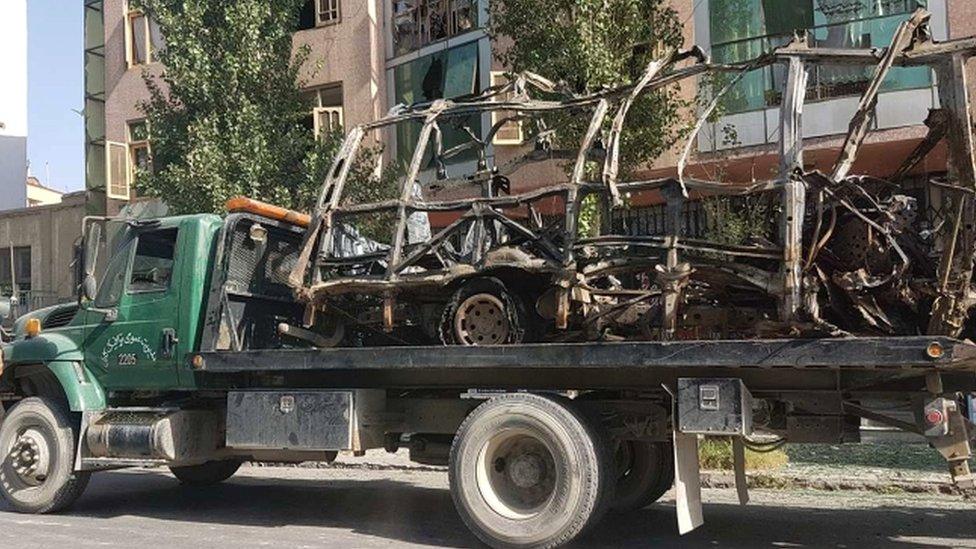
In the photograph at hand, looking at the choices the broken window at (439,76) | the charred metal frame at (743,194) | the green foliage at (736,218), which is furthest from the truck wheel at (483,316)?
the broken window at (439,76)

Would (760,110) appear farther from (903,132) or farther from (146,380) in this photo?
(146,380)

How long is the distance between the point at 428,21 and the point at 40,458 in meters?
13.7

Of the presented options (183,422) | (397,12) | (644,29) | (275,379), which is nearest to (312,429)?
(275,379)

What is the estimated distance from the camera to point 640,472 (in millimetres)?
7770

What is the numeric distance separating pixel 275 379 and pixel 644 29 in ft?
21.0

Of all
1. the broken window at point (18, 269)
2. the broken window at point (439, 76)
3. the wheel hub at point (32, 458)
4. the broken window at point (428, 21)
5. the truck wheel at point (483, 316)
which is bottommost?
the wheel hub at point (32, 458)

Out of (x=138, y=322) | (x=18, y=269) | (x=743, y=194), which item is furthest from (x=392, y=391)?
(x=18, y=269)

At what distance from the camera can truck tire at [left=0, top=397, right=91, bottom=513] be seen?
812 cm

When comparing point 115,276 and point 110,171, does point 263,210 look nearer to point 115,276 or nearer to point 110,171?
point 115,276

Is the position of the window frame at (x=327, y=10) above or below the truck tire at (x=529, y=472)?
above

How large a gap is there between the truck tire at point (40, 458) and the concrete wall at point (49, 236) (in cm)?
1692

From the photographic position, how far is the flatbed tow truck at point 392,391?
590cm

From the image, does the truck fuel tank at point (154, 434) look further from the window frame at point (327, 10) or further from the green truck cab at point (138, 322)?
the window frame at point (327, 10)

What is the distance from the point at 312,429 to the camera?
7.13 m
